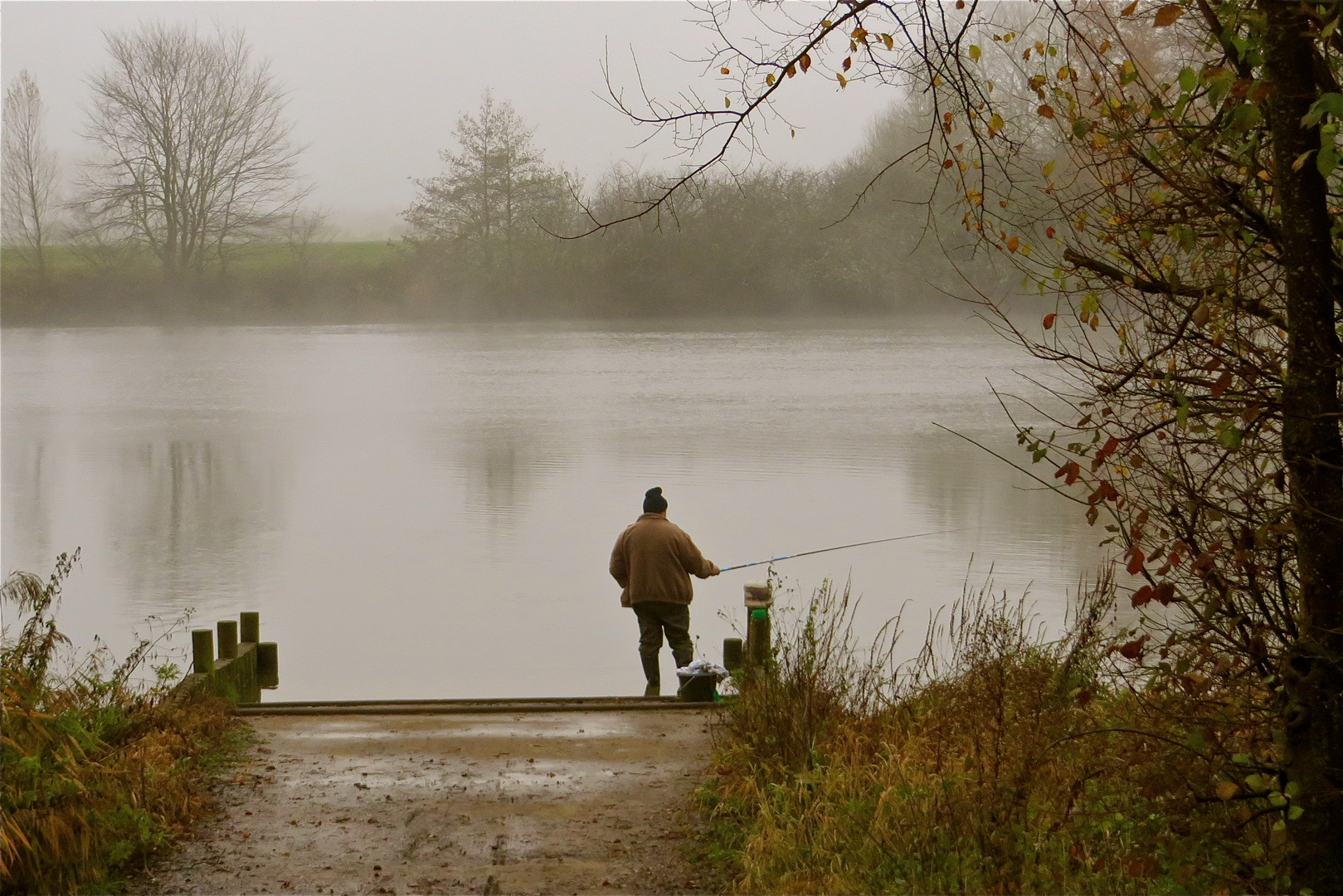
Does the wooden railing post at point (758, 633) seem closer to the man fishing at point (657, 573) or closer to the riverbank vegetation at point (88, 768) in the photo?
the man fishing at point (657, 573)

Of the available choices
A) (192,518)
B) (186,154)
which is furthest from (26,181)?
(192,518)

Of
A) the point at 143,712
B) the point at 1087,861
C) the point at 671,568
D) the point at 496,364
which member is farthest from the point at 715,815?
the point at 496,364

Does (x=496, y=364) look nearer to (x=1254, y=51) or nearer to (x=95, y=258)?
(x=95, y=258)

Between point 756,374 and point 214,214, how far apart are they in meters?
28.5

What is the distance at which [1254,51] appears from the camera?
3.40 m

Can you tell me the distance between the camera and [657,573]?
1041 cm

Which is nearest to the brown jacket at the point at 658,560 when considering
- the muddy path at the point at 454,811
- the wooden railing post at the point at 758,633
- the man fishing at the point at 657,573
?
the man fishing at the point at 657,573

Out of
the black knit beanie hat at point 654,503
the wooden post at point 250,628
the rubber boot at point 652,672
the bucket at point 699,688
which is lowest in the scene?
the rubber boot at point 652,672

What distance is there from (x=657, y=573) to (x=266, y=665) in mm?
3030

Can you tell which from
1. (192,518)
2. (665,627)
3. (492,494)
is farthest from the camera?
(492,494)

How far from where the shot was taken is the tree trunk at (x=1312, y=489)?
3.47 meters

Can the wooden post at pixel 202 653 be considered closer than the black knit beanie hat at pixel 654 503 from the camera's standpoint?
Yes

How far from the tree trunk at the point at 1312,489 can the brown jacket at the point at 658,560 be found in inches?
271

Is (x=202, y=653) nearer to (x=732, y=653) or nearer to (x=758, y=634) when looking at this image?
(x=758, y=634)
